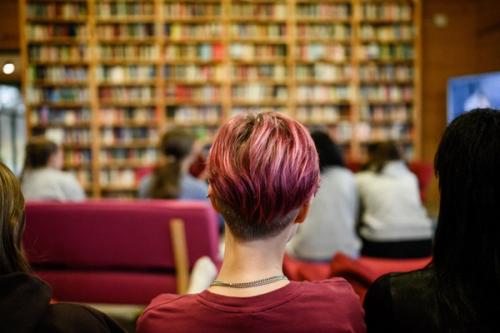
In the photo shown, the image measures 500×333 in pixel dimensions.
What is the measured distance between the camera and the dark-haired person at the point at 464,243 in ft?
3.13

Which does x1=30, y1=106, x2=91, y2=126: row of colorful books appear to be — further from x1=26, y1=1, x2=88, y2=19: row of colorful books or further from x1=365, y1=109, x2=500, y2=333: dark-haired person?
x1=365, y1=109, x2=500, y2=333: dark-haired person

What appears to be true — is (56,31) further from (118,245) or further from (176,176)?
(118,245)

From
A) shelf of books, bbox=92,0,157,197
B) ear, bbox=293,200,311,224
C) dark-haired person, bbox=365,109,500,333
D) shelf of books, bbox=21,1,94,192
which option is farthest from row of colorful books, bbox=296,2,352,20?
ear, bbox=293,200,311,224

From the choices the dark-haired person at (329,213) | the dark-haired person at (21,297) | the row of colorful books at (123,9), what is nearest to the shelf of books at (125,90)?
the row of colorful books at (123,9)

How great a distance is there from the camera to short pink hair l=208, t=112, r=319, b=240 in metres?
0.86

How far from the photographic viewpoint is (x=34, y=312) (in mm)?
860

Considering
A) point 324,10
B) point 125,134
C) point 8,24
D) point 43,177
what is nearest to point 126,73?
point 125,134

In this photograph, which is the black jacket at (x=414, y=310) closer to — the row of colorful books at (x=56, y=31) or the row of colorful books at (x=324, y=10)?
the row of colorful books at (x=324, y=10)

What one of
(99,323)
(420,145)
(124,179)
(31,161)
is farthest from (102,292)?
(420,145)

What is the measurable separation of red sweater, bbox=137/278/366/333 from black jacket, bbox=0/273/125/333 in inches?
4.4

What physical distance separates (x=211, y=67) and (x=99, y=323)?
17.6 ft

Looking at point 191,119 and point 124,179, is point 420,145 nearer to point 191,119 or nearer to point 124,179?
point 191,119

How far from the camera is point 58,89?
605 cm

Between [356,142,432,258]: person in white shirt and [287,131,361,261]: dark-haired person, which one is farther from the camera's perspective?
[356,142,432,258]: person in white shirt
